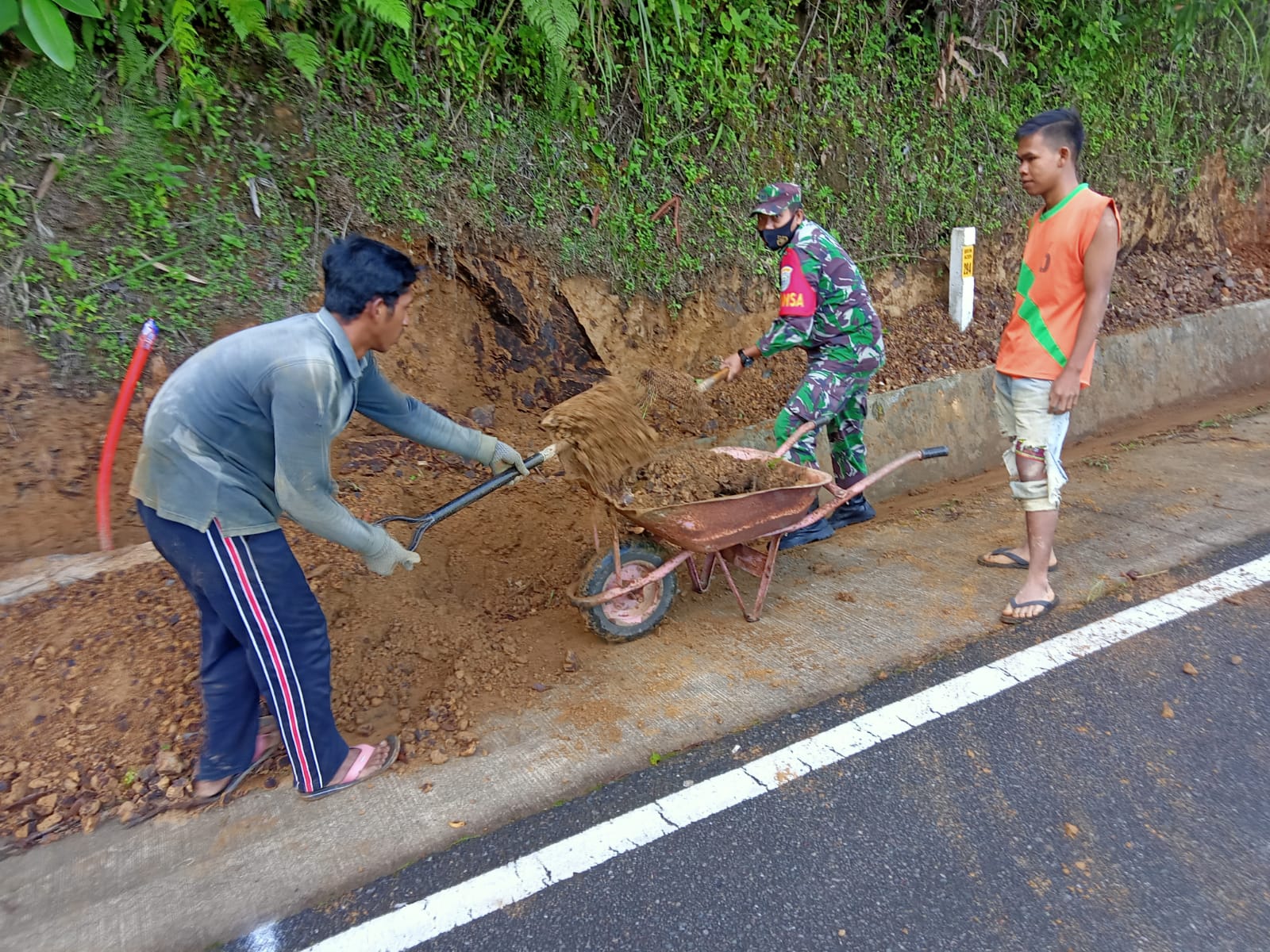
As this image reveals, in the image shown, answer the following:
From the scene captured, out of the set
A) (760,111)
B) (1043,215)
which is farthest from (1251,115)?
(1043,215)

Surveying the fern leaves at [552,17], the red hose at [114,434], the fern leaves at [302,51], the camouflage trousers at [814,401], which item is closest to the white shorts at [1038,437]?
the camouflage trousers at [814,401]

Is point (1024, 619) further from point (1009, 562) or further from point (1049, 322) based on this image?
point (1049, 322)

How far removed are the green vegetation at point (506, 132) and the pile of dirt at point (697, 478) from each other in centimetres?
254

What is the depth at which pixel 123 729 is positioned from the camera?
2965 millimetres

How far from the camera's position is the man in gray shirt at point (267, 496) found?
234 cm

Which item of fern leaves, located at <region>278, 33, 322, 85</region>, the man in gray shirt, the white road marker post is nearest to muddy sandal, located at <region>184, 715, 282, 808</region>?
the man in gray shirt

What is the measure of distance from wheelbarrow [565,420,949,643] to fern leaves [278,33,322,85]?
3418mm

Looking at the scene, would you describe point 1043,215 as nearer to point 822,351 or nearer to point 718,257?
point 822,351

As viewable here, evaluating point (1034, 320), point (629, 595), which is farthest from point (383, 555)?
point (1034, 320)

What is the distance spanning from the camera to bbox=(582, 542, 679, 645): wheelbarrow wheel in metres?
3.56

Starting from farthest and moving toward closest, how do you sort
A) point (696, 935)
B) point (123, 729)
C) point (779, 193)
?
point (779, 193) → point (123, 729) → point (696, 935)

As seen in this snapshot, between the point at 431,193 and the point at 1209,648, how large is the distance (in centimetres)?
512

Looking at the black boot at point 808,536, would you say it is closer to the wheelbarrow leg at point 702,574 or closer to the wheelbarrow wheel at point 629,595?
the wheelbarrow leg at point 702,574

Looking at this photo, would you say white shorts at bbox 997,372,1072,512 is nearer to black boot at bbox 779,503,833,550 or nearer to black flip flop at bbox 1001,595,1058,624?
black flip flop at bbox 1001,595,1058,624
